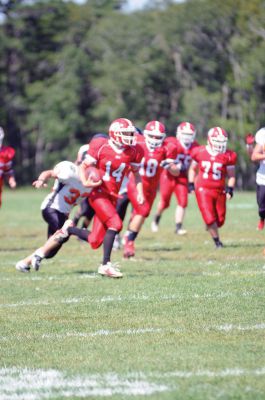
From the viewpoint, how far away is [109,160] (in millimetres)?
9430

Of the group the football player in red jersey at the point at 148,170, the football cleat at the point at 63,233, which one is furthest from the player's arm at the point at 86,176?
the football player in red jersey at the point at 148,170

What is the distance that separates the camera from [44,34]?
57.5 meters

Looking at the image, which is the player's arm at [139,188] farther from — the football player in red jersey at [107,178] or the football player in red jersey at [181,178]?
the football player in red jersey at [181,178]

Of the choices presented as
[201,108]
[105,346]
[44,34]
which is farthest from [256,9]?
[105,346]

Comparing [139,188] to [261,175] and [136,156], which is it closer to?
[136,156]

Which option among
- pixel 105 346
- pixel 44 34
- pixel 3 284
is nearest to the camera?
pixel 105 346

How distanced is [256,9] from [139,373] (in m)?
45.1

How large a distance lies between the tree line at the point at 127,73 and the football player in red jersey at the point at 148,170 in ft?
107

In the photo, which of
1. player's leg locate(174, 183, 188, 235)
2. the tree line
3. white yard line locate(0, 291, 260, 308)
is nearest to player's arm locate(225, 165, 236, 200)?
player's leg locate(174, 183, 188, 235)

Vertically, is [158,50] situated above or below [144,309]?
above

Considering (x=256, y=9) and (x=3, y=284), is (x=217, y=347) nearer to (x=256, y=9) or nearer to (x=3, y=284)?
(x=3, y=284)

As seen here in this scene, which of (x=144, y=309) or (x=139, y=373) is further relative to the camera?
(x=144, y=309)

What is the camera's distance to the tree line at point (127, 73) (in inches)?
1898

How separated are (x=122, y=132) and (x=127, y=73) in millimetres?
41887
